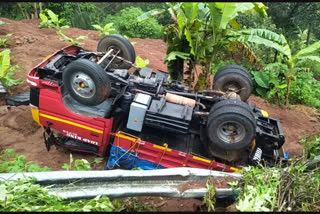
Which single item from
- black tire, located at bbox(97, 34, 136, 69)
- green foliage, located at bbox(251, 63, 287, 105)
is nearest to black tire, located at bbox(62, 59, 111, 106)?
black tire, located at bbox(97, 34, 136, 69)

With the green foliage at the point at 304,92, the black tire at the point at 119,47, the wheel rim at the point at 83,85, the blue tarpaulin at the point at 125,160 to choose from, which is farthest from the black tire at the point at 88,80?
the green foliage at the point at 304,92

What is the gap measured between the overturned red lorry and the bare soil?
2.20ft

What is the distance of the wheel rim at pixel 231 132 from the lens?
16.2 ft

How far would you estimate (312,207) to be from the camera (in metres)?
2.87

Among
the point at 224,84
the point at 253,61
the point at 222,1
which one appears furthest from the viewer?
the point at 253,61

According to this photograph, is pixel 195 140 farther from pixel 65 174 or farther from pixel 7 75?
pixel 7 75

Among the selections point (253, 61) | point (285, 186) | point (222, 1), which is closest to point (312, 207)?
point (285, 186)

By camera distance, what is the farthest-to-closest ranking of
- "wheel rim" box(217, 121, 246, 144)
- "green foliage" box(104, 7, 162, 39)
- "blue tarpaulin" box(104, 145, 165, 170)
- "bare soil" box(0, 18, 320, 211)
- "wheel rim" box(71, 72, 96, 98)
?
1. "green foliage" box(104, 7, 162, 39)
2. "bare soil" box(0, 18, 320, 211)
3. "blue tarpaulin" box(104, 145, 165, 170)
4. "wheel rim" box(71, 72, 96, 98)
5. "wheel rim" box(217, 121, 246, 144)

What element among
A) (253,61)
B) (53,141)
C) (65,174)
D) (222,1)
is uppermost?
(222,1)

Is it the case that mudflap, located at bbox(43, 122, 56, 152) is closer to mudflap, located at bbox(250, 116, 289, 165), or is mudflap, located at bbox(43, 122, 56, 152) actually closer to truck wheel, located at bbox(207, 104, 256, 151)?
truck wheel, located at bbox(207, 104, 256, 151)

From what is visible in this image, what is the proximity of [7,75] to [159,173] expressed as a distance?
6789 mm

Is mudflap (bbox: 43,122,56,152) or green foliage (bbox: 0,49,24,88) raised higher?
green foliage (bbox: 0,49,24,88)

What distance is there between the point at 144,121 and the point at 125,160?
929 millimetres

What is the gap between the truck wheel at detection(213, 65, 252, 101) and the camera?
653 cm
